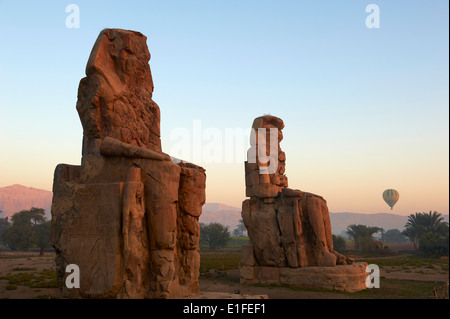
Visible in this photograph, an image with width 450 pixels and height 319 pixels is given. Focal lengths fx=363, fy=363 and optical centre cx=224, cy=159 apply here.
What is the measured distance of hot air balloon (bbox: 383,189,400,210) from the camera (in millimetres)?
43606

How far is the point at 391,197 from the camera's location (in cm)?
4388

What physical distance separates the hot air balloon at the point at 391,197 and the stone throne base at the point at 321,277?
117 ft

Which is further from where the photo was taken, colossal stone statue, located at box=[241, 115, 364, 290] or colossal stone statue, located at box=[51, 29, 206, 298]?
colossal stone statue, located at box=[241, 115, 364, 290]

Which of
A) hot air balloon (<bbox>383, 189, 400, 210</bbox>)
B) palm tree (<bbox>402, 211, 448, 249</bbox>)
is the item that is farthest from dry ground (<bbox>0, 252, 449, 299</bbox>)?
hot air balloon (<bbox>383, 189, 400, 210</bbox>)

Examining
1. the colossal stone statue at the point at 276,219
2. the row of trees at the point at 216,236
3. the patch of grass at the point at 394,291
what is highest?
the colossal stone statue at the point at 276,219

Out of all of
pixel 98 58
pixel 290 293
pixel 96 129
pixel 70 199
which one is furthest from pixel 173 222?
pixel 290 293

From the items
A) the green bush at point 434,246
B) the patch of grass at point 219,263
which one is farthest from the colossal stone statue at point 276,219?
the green bush at point 434,246

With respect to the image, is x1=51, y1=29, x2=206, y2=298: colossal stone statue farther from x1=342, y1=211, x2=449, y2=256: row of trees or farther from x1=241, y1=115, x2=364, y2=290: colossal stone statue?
x1=342, y1=211, x2=449, y2=256: row of trees

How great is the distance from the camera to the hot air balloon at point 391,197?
143ft

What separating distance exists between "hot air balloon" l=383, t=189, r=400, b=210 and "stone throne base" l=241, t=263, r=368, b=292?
3565 centimetres

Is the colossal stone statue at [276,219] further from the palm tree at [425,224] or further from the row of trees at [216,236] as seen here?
the row of trees at [216,236]

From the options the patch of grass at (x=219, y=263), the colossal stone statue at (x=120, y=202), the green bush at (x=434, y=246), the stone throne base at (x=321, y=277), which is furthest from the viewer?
the green bush at (x=434, y=246)

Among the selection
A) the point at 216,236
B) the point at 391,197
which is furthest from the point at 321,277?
the point at 216,236

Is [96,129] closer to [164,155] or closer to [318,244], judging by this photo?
[164,155]
